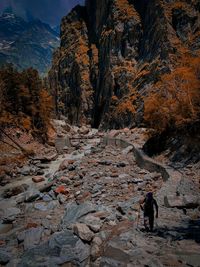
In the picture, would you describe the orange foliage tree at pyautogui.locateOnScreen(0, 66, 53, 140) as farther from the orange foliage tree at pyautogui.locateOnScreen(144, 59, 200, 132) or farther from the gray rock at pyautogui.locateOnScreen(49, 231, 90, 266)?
the gray rock at pyautogui.locateOnScreen(49, 231, 90, 266)

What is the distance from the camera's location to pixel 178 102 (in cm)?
2348

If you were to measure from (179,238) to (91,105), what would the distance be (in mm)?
74542

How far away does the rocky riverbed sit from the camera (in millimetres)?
9258

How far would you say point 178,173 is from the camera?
58.9ft

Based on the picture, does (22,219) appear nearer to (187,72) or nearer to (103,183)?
(103,183)

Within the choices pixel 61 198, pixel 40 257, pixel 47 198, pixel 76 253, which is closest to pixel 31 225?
pixel 40 257

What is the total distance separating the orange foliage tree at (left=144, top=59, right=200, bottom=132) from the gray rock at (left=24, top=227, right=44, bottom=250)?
13433 mm

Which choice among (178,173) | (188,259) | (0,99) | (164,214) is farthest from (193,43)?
(188,259)

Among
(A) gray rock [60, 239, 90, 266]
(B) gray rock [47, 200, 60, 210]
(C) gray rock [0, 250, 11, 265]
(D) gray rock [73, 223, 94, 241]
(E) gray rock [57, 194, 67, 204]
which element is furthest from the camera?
(E) gray rock [57, 194, 67, 204]

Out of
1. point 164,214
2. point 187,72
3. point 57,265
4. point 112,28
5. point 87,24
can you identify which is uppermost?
point 87,24

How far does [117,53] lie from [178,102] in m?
52.4

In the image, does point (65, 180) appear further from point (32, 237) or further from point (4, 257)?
point (4, 257)

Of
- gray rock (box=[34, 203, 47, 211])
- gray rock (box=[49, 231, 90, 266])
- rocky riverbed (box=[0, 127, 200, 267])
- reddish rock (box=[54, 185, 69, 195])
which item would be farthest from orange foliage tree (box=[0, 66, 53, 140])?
gray rock (box=[49, 231, 90, 266])

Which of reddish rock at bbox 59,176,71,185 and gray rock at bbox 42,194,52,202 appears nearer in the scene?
gray rock at bbox 42,194,52,202
